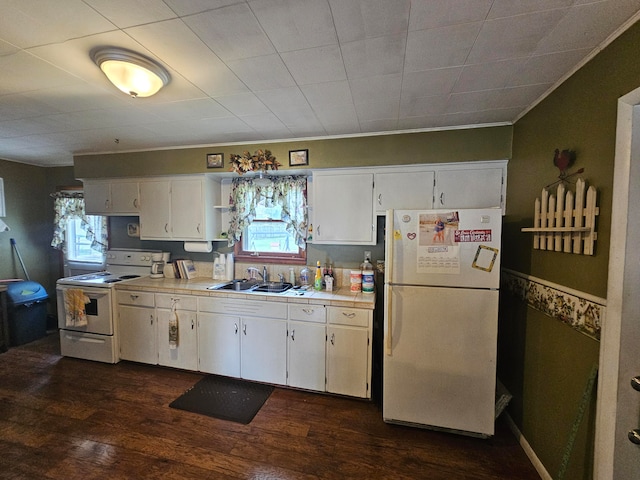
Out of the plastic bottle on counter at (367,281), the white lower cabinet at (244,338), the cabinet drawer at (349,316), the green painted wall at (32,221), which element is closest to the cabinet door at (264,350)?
the white lower cabinet at (244,338)

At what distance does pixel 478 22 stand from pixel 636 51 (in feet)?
2.17

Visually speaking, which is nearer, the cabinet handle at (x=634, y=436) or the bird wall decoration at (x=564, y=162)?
the cabinet handle at (x=634, y=436)

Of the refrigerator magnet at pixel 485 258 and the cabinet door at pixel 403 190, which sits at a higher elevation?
the cabinet door at pixel 403 190

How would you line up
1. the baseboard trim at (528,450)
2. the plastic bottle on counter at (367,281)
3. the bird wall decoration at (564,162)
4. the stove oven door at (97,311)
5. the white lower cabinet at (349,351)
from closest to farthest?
the bird wall decoration at (564,162), the baseboard trim at (528,450), the white lower cabinet at (349,351), the plastic bottle on counter at (367,281), the stove oven door at (97,311)

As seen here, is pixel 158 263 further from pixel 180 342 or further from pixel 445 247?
pixel 445 247

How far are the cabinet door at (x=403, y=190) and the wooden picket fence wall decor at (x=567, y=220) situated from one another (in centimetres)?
85

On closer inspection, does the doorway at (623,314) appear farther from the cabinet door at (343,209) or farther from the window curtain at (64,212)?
the window curtain at (64,212)

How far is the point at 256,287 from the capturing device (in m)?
2.87

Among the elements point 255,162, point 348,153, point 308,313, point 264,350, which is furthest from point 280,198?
point 264,350

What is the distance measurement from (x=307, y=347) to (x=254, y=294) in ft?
2.30

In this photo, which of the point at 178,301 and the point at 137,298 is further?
the point at 137,298

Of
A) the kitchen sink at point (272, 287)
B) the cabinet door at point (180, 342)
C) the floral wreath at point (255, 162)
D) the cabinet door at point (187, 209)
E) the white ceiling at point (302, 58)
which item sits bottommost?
the cabinet door at point (180, 342)

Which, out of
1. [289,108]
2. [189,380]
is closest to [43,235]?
[189,380]

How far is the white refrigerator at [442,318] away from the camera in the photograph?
1838 millimetres
